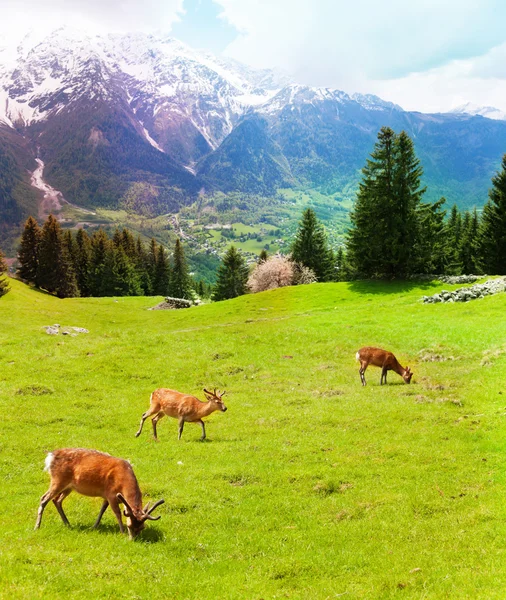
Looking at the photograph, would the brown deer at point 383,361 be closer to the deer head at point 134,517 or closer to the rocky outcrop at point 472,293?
the deer head at point 134,517

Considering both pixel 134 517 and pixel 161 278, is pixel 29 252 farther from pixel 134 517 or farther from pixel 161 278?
→ pixel 134 517

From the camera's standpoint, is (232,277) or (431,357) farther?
(232,277)

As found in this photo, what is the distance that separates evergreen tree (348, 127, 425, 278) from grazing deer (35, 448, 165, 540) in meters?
59.9

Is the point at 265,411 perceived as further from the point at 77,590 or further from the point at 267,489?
Result: the point at 77,590

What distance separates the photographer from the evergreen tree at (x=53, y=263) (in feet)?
315

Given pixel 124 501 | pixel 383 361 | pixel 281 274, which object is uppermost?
pixel 281 274

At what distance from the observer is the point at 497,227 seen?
72562mm

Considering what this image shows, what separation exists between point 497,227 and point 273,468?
72.0 m

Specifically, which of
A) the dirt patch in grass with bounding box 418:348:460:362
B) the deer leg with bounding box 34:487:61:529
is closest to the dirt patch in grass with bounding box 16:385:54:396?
the deer leg with bounding box 34:487:61:529

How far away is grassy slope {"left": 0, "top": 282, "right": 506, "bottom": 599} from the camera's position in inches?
380

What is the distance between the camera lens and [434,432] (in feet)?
60.4

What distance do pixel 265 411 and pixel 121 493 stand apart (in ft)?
41.1

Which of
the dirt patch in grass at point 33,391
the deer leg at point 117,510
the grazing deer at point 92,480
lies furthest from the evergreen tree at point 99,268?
the deer leg at point 117,510

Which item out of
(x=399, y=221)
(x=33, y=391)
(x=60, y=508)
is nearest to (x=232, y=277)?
(x=399, y=221)
